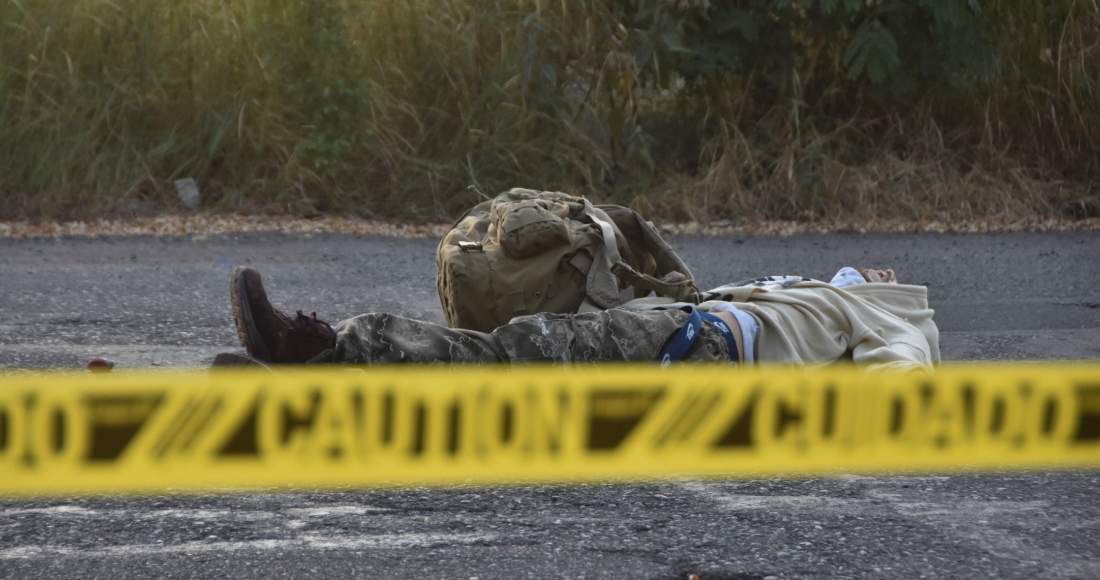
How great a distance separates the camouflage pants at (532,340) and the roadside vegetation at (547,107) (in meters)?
5.04

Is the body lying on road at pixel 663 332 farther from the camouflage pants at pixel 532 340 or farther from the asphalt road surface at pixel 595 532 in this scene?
the asphalt road surface at pixel 595 532

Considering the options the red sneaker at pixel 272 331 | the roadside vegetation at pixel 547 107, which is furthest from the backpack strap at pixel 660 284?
the roadside vegetation at pixel 547 107

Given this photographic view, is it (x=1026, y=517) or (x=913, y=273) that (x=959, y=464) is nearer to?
(x=1026, y=517)

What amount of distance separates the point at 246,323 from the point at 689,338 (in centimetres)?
105

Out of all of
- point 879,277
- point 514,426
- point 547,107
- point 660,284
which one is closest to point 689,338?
point 660,284

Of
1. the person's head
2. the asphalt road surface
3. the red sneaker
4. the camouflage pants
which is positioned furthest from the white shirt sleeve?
the red sneaker

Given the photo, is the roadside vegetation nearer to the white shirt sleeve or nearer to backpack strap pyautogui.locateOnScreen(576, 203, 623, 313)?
the white shirt sleeve

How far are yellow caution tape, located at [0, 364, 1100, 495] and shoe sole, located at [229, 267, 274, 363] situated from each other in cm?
14

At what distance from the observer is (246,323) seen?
2803 mm

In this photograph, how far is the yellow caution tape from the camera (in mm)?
2551

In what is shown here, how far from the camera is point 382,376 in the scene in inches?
108

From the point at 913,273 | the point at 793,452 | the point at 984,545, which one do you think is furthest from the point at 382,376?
the point at 913,273

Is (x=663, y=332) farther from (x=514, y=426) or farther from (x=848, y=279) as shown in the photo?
(x=848, y=279)

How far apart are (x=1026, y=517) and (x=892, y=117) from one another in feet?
22.3
